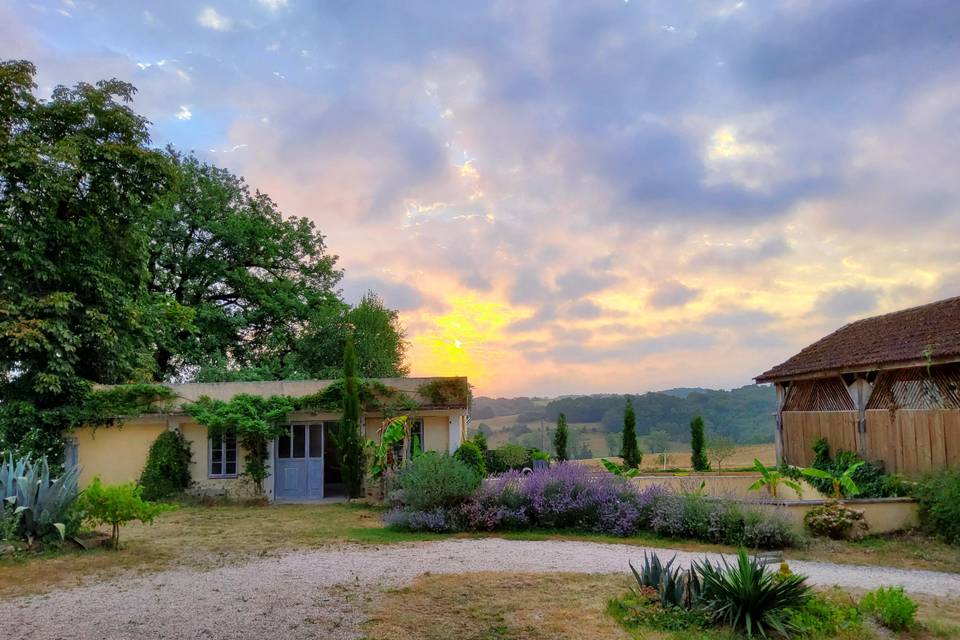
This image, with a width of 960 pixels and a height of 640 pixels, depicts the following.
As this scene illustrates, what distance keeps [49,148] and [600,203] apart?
45.9 ft

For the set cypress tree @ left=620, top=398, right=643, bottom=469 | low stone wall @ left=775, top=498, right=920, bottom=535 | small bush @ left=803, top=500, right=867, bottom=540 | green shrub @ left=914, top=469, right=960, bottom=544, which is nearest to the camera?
green shrub @ left=914, top=469, right=960, bottom=544

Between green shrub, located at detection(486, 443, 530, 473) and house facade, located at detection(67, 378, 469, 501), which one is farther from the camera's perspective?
green shrub, located at detection(486, 443, 530, 473)

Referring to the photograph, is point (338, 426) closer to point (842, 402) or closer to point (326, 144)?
point (326, 144)

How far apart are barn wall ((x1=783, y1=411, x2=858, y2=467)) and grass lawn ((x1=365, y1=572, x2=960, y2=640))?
27.3 ft

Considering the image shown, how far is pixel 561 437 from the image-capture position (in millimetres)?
24500

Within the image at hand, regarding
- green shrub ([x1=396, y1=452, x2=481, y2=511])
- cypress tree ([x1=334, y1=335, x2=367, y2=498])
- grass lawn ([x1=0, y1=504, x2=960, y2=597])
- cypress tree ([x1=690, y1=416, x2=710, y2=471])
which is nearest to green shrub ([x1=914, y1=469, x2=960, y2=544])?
grass lawn ([x1=0, y1=504, x2=960, y2=597])

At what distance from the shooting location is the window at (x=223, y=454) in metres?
17.3

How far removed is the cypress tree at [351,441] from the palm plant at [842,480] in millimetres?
10277

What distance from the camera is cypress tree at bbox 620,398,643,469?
2298cm

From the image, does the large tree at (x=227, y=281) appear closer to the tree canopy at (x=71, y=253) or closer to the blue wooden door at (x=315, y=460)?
the tree canopy at (x=71, y=253)

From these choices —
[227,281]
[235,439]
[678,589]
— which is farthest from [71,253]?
[678,589]

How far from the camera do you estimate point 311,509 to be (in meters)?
15.4

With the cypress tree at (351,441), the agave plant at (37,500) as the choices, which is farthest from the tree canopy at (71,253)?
the agave plant at (37,500)

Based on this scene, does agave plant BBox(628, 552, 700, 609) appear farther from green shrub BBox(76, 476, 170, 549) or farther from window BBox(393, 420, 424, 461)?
window BBox(393, 420, 424, 461)
